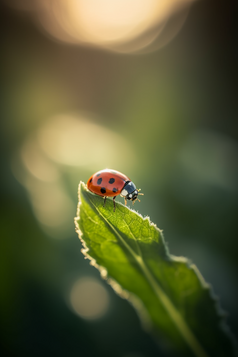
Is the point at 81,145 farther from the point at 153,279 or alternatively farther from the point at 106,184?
the point at 153,279

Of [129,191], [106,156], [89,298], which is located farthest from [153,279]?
[106,156]

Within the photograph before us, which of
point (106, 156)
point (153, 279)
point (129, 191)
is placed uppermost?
point (106, 156)

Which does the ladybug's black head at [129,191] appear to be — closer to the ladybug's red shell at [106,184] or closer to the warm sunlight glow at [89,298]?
the ladybug's red shell at [106,184]

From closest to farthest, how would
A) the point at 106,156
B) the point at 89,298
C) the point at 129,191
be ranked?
the point at 129,191 → the point at 89,298 → the point at 106,156

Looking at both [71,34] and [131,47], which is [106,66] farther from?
[71,34]

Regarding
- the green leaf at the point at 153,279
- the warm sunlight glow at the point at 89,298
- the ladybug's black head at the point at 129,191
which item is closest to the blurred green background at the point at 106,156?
the warm sunlight glow at the point at 89,298
